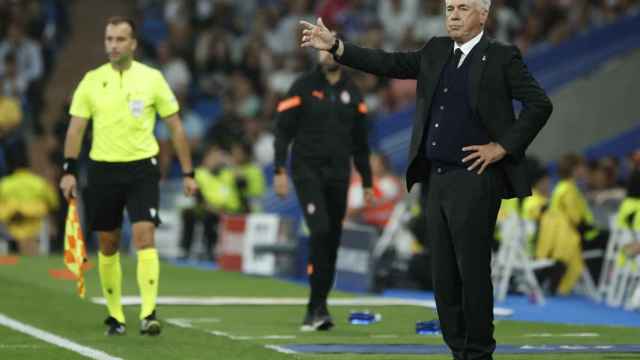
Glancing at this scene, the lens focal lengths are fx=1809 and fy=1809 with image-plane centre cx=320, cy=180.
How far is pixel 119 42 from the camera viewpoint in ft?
42.2

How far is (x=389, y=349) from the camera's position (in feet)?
39.5

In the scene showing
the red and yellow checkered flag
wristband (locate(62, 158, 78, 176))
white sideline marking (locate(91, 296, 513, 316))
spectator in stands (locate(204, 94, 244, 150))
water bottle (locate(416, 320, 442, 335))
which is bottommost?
white sideline marking (locate(91, 296, 513, 316))

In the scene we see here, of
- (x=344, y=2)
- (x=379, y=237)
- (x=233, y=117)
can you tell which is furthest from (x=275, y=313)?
(x=344, y=2)

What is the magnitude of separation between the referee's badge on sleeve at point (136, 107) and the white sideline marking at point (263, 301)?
3551 millimetres

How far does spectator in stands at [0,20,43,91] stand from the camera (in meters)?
28.9

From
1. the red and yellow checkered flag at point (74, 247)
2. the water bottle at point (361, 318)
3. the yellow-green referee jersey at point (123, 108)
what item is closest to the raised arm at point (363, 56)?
the yellow-green referee jersey at point (123, 108)

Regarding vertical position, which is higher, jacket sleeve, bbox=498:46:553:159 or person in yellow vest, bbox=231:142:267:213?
jacket sleeve, bbox=498:46:553:159

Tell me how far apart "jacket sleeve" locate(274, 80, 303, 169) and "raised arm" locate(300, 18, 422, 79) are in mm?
4284

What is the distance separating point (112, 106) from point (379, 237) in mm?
8643

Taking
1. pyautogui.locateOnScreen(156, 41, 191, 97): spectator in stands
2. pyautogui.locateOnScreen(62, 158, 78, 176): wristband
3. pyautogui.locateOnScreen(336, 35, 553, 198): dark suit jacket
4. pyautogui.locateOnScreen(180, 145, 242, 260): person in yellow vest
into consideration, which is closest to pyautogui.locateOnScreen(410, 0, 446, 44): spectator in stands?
pyautogui.locateOnScreen(156, 41, 191, 97): spectator in stands

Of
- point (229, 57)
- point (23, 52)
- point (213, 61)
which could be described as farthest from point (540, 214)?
point (23, 52)

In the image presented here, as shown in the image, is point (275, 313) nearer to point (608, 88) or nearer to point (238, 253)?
point (238, 253)

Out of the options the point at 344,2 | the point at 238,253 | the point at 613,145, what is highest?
the point at 344,2

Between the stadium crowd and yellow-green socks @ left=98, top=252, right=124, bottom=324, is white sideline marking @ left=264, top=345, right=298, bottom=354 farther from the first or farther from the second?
the stadium crowd
